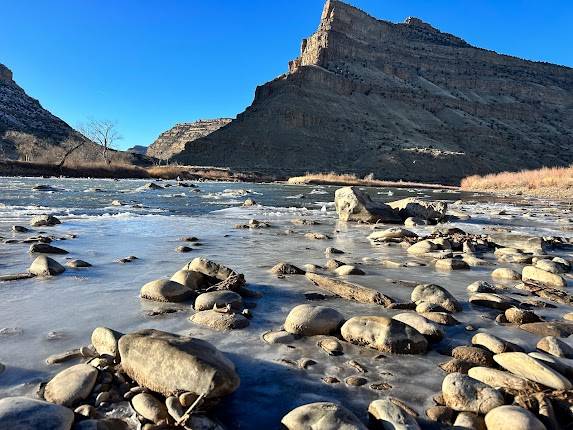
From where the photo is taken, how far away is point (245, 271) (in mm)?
6426

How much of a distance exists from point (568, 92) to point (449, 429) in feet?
627

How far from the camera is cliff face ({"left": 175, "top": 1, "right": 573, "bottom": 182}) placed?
325ft

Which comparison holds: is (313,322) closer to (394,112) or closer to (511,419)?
(511,419)

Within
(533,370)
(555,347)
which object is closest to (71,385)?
(533,370)

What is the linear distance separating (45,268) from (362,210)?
10323mm

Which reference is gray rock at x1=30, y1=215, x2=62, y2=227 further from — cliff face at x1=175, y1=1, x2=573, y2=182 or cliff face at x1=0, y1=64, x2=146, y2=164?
cliff face at x1=175, y1=1, x2=573, y2=182

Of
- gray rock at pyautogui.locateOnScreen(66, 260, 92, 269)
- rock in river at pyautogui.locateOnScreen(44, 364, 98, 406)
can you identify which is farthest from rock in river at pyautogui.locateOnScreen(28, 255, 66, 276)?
rock in river at pyautogui.locateOnScreen(44, 364, 98, 406)

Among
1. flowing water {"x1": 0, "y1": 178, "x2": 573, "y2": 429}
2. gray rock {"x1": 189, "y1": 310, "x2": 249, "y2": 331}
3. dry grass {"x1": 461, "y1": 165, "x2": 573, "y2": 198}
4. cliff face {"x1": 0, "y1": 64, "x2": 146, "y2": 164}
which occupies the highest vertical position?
cliff face {"x1": 0, "y1": 64, "x2": 146, "y2": 164}

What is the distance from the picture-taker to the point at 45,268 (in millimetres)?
5707

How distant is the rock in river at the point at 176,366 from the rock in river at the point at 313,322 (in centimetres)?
104

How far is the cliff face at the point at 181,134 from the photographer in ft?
513

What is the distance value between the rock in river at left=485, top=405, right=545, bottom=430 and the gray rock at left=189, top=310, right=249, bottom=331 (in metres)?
2.19

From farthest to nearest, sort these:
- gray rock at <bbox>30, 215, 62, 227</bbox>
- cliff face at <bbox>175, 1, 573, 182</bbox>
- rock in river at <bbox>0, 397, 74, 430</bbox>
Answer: cliff face at <bbox>175, 1, 573, 182</bbox> → gray rock at <bbox>30, 215, 62, 227</bbox> → rock in river at <bbox>0, 397, 74, 430</bbox>

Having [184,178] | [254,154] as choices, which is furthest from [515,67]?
[184,178]
